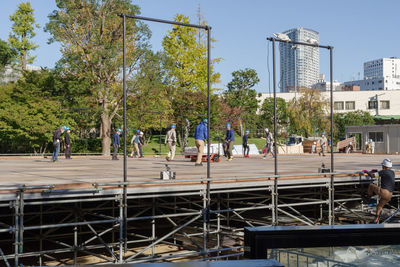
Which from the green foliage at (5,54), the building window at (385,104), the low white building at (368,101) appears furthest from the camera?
the building window at (385,104)

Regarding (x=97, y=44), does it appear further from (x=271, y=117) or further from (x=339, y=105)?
(x=339, y=105)

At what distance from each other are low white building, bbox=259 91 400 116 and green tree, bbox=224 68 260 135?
66.9 ft

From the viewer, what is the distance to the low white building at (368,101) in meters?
82.3

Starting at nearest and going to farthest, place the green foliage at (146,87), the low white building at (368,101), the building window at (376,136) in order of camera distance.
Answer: the green foliage at (146,87) < the building window at (376,136) < the low white building at (368,101)

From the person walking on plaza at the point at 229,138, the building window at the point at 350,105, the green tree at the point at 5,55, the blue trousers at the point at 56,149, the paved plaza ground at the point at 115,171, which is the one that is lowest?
the paved plaza ground at the point at 115,171

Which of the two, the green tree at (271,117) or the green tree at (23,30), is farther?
the green tree at (271,117)

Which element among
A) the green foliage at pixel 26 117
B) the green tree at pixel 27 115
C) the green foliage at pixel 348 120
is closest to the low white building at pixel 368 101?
the green foliage at pixel 348 120

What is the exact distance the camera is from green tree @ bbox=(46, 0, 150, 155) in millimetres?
33656

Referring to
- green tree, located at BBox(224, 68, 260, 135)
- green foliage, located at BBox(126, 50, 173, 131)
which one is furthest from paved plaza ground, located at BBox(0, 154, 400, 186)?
green tree, located at BBox(224, 68, 260, 135)

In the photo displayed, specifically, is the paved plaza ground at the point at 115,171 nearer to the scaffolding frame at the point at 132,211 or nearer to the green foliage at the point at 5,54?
the scaffolding frame at the point at 132,211

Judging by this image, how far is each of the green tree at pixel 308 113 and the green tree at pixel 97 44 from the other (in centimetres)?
2990

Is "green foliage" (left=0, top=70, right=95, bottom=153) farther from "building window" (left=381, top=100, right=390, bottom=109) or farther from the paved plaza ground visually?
"building window" (left=381, top=100, right=390, bottom=109)

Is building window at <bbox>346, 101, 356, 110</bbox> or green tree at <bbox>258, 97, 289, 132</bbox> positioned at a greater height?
building window at <bbox>346, 101, 356, 110</bbox>

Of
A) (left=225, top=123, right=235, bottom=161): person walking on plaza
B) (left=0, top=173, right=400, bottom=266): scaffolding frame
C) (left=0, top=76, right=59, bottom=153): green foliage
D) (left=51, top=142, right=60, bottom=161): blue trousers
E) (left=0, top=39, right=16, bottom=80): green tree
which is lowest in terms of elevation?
(left=0, top=173, right=400, bottom=266): scaffolding frame
